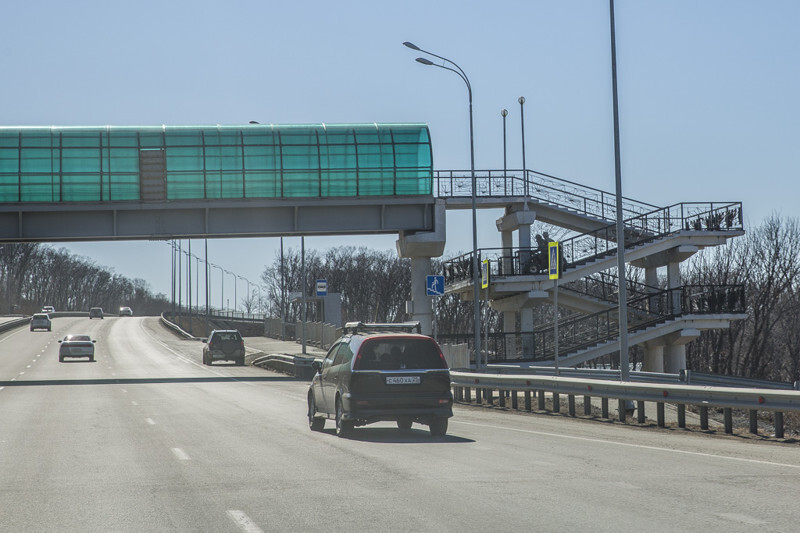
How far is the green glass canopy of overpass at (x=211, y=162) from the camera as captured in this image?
43.6m

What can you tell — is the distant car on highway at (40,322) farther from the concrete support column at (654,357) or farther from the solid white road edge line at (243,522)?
the solid white road edge line at (243,522)

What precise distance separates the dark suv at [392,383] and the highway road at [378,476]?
404mm

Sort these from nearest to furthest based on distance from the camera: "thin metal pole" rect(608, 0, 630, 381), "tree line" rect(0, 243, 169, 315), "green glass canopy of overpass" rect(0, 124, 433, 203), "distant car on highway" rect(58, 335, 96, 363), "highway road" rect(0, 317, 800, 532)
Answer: "highway road" rect(0, 317, 800, 532) < "thin metal pole" rect(608, 0, 630, 381) < "green glass canopy of overpass" rect(0, 124, 433, 203) < "distant car on highway" rect(58, 335, 96, 363) < "tree line" rect(0, 243, 169, 315)

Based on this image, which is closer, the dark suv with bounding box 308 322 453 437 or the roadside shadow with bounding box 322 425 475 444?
the roadside shadow with bounding box 322 425 475 444

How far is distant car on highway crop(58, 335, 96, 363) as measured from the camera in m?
60.2

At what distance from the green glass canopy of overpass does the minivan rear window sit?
2826 cm

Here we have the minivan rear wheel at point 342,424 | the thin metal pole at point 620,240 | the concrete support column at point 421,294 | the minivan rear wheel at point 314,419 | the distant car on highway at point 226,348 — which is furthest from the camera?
the distant car on highway at point 226,348

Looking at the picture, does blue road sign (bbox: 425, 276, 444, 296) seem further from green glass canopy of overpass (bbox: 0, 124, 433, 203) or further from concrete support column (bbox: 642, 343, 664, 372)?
concrete support column (bbox: 642, 343, 664, 372)

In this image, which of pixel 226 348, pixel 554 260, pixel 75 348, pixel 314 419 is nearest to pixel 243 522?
pixel 314 419

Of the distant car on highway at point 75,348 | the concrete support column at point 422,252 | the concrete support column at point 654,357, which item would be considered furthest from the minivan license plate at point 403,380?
the distant car on highway at point 75,348

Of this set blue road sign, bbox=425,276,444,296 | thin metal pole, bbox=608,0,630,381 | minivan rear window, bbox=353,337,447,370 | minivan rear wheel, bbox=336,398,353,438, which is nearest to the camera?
minivan rear window, bbox=353,337,447,370

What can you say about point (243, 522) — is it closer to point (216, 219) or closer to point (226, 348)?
point (216, 219)

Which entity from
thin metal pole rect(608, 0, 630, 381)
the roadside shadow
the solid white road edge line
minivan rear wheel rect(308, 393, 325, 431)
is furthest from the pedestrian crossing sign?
the solid white road edge line

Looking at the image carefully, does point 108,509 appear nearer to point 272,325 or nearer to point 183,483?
point 183,483
